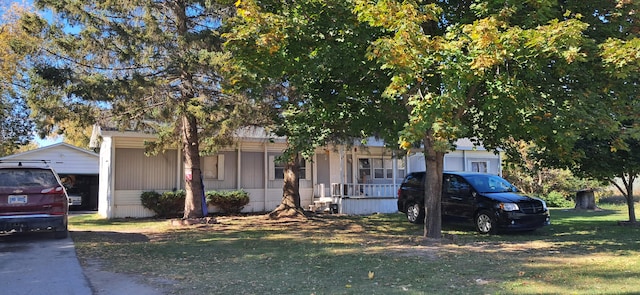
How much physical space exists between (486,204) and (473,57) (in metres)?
6.03

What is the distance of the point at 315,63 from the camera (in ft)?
29.8

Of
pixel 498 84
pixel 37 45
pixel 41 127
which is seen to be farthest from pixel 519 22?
pixel 41 127

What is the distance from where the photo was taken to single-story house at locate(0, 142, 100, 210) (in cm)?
2600

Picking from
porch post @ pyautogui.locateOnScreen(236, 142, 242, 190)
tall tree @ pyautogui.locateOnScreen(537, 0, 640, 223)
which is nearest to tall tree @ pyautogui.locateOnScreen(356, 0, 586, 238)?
tall tree @ pyautogui.locateOnScreen(537, 0, 640, 223)

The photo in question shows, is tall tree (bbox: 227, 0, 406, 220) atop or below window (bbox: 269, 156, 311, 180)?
atop

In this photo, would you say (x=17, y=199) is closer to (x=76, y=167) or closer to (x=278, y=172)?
(x=278, y=172)

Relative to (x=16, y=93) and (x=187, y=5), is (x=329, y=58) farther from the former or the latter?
(x=16, y=93)

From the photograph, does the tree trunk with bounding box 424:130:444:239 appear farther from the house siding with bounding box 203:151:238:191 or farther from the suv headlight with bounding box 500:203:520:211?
the house siding with bounding box 203:151:238:191

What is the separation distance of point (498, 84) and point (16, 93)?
2273cm

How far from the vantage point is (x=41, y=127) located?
43.3 feet

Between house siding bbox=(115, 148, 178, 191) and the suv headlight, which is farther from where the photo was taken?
house siding bbox=(115, 148, 178, 191)

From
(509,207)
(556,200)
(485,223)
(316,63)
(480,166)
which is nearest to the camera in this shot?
(316,63)

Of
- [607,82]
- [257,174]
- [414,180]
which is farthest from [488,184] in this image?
[257,174]

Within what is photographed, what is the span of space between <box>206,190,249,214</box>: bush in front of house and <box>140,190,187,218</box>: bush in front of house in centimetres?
115
